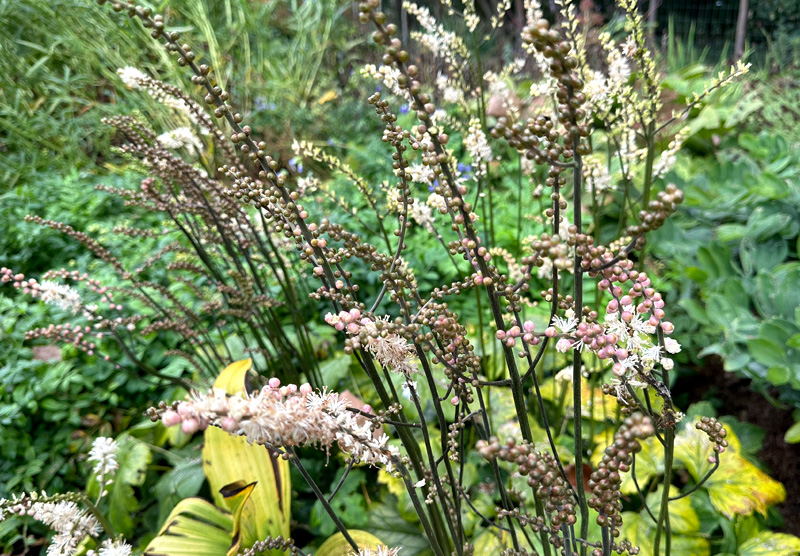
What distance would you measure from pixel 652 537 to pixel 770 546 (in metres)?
0.26

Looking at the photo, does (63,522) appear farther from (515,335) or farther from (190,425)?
(515,335)

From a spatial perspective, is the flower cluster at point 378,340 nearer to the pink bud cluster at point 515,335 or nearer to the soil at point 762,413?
the pink bud cluster at point 515,335

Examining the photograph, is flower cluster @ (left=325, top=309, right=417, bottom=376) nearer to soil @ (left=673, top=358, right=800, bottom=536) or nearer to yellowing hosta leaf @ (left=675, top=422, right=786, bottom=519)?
yellowing hosta leaf @ (left=675, top=422, right=786, bottom=519)

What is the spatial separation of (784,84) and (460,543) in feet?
17.6

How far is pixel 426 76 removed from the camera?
15.3 ft

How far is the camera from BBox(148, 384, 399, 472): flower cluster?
0.48 metres

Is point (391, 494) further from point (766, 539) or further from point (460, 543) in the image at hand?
point (766, 539)

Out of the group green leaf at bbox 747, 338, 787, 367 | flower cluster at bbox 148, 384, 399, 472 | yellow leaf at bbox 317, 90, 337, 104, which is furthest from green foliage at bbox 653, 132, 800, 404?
yellow leaf at bbox 317, 90, 337, 104

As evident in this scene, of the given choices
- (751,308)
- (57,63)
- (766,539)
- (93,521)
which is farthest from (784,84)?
(57,63)

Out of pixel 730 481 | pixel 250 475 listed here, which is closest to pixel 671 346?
pixel 730 481

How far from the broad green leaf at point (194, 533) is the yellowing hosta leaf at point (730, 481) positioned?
1256 mm

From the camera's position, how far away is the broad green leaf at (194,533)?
3.67 ft

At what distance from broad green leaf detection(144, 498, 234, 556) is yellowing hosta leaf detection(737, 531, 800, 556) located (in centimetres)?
130

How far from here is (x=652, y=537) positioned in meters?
1.28
